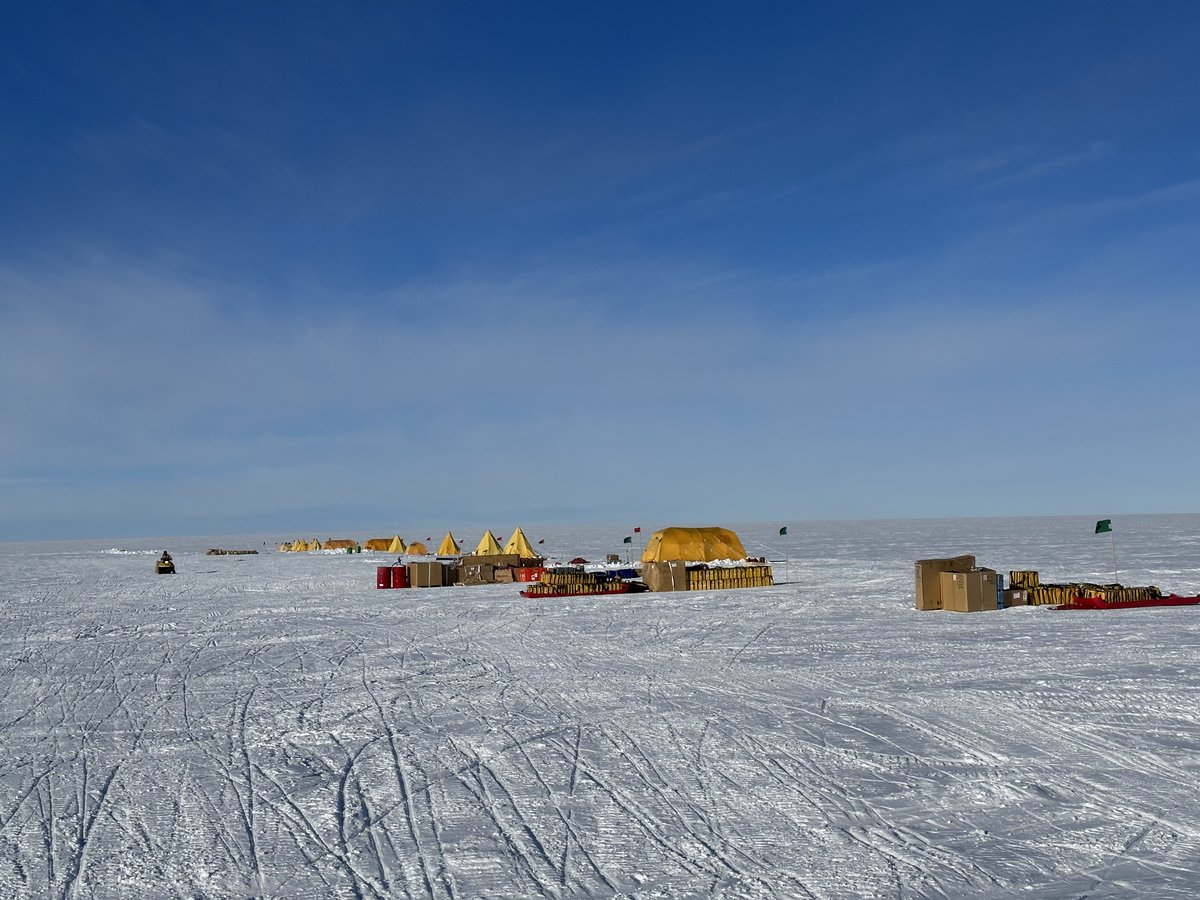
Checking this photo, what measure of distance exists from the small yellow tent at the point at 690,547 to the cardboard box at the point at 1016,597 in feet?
42.6

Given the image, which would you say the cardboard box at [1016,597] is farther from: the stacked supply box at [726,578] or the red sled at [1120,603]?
the stacked supply box at [726,578]

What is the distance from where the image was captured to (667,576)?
28562 millimetres

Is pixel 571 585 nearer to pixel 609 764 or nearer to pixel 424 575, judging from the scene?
pixel 424 575

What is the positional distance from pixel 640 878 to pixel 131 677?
1069 cm

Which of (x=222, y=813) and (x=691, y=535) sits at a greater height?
(x=691, y=535)

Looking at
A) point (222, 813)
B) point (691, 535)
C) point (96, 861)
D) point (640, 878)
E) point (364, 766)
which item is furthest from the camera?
point (691, 535)

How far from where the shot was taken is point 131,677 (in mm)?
13742

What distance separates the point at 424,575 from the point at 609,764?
2445 cm

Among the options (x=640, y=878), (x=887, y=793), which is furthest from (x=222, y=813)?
(x=887, y=793)

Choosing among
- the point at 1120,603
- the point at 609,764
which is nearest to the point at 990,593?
the point at 1120,603

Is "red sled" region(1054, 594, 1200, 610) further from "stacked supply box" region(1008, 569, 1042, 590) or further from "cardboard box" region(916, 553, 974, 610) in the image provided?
"cardboard box" region(916, 553, 974, 610)

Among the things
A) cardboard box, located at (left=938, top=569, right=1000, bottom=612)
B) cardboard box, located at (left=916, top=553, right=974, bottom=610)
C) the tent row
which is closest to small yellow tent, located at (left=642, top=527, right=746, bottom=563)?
the tent row

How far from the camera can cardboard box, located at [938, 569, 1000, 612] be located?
20.9 m

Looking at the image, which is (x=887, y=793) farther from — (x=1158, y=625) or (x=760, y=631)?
(x=1158, y=625)
